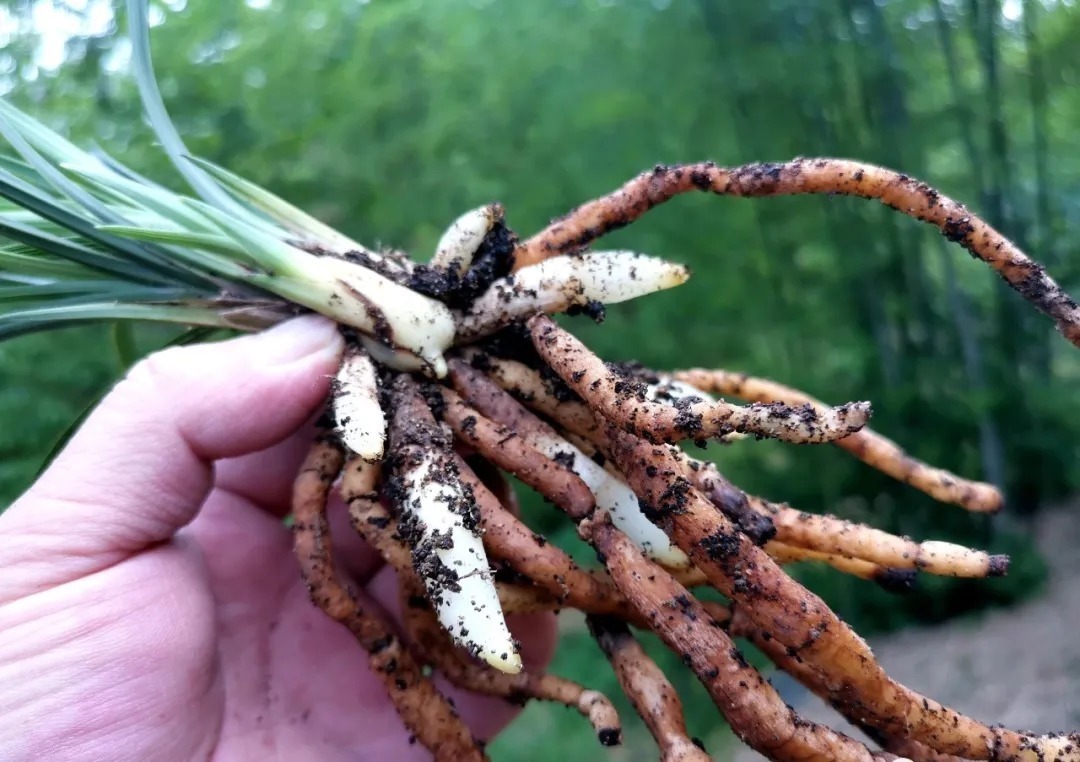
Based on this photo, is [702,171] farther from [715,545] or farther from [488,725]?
[488,725]

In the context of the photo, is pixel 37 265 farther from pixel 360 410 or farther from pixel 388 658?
pixel 388 658

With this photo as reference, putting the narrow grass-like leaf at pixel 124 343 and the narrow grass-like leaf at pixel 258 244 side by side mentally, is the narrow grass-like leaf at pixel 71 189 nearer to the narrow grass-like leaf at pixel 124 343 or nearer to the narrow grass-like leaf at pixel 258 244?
the narrow grass-like leaf at pixel 258 244

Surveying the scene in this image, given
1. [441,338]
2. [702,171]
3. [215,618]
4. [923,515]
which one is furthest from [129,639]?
[923,515]

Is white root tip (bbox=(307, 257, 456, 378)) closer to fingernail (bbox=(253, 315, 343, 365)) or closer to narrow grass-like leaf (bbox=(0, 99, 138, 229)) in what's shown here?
fingernail (bbox=(253, 315, 343, 365))

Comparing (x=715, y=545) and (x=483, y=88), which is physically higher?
(x=483, y=88)

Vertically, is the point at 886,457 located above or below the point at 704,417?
above

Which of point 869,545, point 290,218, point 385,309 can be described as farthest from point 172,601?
point 869,545
